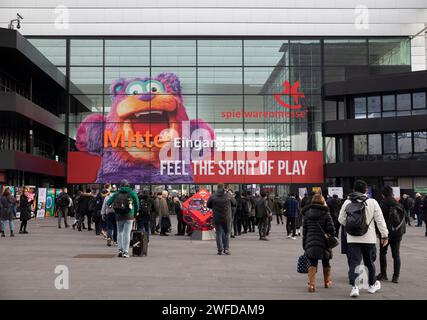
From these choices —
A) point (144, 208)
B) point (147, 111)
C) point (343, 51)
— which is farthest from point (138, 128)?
point (144, 208)

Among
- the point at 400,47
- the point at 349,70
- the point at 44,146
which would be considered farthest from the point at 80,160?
the point at 400,47

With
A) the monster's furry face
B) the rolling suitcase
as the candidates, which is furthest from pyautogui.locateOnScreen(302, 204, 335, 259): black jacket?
the monster's furry face

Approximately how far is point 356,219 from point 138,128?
37.2m

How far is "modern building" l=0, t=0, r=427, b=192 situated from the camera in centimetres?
4588

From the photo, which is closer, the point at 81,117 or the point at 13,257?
the point at 13,257

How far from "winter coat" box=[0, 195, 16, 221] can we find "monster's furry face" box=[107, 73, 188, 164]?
80.5ft

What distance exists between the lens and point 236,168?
148 feet

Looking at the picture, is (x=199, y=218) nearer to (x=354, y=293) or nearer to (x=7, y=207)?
(x=7, y=207)

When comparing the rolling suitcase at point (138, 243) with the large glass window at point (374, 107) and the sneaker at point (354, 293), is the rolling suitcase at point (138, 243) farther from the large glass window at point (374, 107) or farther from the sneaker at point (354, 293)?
the large glass window at point (374, 107)

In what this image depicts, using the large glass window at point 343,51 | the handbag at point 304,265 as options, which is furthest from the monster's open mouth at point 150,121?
the handbag at point 304,265

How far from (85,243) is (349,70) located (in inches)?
1323

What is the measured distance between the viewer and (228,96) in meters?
46.1

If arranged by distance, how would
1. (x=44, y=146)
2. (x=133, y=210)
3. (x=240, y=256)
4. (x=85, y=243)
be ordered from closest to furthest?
(x=133, y=210) < (x=240, y=256) < (x=85, y=243) < (x=44, y=146)

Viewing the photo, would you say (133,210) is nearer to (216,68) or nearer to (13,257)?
(13,257)
